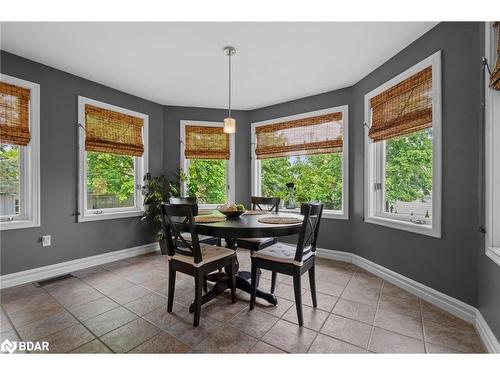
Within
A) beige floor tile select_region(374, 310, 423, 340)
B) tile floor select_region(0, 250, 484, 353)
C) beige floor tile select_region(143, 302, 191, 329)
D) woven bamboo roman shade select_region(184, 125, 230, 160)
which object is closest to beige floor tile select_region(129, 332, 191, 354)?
tile floor select_region(0, 250, 484, 353)

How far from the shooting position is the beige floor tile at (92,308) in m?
1.86

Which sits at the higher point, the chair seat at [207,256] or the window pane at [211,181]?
the window pane at [211,181]

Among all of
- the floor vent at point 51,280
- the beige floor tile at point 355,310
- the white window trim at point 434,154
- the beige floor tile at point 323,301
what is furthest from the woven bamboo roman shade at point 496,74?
the floor vent at point 51,280

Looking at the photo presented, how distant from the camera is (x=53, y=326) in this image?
1710 millimetres

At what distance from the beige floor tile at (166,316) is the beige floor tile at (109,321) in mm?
147

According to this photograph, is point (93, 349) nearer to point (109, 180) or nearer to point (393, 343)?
point (393, 343)

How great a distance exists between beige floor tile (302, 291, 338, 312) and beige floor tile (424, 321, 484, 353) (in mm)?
676

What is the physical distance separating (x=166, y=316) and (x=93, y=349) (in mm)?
508

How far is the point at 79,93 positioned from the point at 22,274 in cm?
222

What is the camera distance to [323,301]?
210 cm

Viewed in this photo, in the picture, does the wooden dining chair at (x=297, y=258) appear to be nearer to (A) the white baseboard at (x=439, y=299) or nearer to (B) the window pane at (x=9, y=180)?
(A) the white baseboard at (x=439, y=299)

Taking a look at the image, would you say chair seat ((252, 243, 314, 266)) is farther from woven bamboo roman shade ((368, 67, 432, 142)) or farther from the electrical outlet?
the electrical outlet

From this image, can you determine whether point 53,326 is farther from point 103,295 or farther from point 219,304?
point 219,304

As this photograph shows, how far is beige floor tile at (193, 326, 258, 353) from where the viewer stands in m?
1.47
